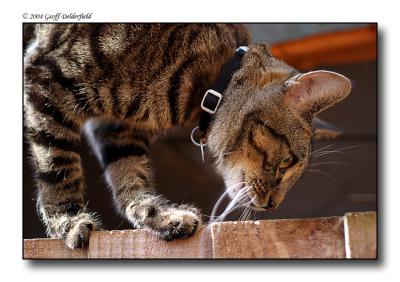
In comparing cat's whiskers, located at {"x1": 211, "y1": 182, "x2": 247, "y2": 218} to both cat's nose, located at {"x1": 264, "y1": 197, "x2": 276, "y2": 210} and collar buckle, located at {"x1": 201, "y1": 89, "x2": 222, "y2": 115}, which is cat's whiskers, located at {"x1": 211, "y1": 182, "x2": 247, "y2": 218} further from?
collar buckle, located at {"x1": 201, "y1": 89, "x2": 222, "y2": 115}

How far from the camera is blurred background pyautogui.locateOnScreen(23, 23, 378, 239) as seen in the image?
1671mm

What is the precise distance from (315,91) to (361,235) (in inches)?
15.7

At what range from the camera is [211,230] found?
149cm

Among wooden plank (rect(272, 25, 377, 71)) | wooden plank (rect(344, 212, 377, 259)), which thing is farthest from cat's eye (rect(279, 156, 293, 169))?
wooden plank (rect(272, 25, 377, 71))

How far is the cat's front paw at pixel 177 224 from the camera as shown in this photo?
1.51m

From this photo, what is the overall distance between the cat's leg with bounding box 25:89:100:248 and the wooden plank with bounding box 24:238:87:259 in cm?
3

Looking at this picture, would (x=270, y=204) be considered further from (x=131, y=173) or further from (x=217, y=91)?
(x=131, y=173)

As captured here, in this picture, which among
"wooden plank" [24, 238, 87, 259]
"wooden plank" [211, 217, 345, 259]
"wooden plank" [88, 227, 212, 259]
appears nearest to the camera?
"wooden plank" [211, 217, 345, 259]

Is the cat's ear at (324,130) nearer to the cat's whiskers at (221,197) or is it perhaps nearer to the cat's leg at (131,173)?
the cat's whiskers at (221,197)

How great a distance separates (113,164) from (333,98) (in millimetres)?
725

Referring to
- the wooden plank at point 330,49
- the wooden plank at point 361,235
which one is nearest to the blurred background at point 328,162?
the wooden plank at point 330,49

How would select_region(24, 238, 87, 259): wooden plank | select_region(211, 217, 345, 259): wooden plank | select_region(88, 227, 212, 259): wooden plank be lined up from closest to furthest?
select_region(211, 217, 345, 259): wooden plank → select_region(88, 227, 212, 259): wooden plank → select_region(24, 238, 87, 259): wooden plank
